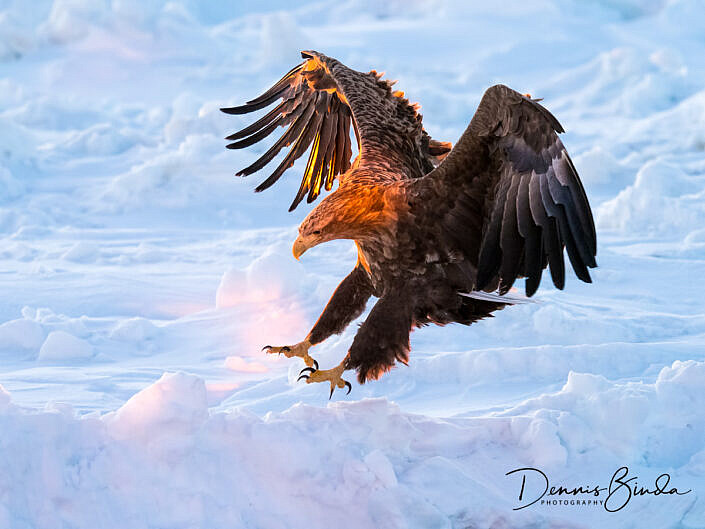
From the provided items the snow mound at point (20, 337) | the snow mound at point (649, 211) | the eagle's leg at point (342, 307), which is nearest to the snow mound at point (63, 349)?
the snow mound at point (20, 337)

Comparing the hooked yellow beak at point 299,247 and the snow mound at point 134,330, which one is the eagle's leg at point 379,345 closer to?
the hooked yellow beak at point 299,247

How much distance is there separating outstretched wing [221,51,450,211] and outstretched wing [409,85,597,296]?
405mm

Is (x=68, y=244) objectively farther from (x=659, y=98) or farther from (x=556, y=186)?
(x=659, y=98)

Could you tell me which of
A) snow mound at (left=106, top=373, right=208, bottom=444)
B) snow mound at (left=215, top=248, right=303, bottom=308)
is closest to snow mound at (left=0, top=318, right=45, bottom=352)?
snow mound at (left=215, top=248, right=303, bottom=308)

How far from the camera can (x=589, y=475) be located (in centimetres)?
373

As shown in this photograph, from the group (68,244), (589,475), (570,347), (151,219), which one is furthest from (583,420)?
(151,219)

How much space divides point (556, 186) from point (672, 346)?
7.27ft

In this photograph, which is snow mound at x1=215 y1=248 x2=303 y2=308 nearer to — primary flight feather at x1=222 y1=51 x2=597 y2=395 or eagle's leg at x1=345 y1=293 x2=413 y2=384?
primary flight feather at x1=222 y1=51 x2=597 y2=395

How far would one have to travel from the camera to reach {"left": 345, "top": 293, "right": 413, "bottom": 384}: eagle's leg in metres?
4.14

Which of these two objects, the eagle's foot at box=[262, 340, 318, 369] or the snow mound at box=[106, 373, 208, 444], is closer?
the snow mound at box=[106, 373, 208, 444]

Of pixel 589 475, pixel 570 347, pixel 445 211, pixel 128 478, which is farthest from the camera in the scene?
pixel 570 347

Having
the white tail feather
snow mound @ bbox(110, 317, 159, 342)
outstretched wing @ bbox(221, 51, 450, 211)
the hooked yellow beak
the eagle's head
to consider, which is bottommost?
snow mound @ bbox(110, 317, 159, 342)

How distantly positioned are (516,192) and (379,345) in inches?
36.1

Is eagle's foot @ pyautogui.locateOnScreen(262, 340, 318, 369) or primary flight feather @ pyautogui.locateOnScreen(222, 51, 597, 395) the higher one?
primary flight feather @ pyautogui.locateOnScreen(222, 51, 597, 395)
